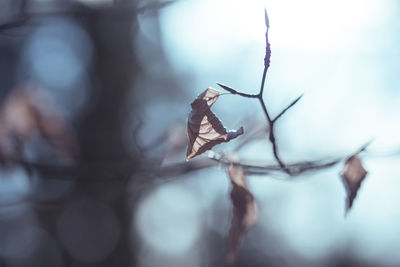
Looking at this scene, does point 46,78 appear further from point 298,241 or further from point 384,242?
point 384,242

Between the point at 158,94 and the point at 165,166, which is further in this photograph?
the point at 158,94

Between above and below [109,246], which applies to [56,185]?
above

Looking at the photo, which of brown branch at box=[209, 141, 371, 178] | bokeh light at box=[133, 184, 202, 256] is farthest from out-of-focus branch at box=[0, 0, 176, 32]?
bokeh light at box=[133, 184, 202, 256]

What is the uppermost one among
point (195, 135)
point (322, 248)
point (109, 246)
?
point (195, 135)

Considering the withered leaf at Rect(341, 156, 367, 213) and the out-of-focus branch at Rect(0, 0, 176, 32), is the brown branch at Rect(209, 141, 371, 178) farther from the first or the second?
the out-of-focus branch at Rect(0, 0, 176, 32)

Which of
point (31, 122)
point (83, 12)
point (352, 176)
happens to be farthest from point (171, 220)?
point (352, 176)

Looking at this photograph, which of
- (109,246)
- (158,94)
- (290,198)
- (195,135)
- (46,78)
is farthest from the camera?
(290,198)

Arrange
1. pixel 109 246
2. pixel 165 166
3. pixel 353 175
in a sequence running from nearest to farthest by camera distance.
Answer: pixel 353 175, pixel 165 166, pixel 109 246

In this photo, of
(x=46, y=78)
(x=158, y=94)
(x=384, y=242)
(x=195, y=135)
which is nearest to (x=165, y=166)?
(x=195, y=135)
